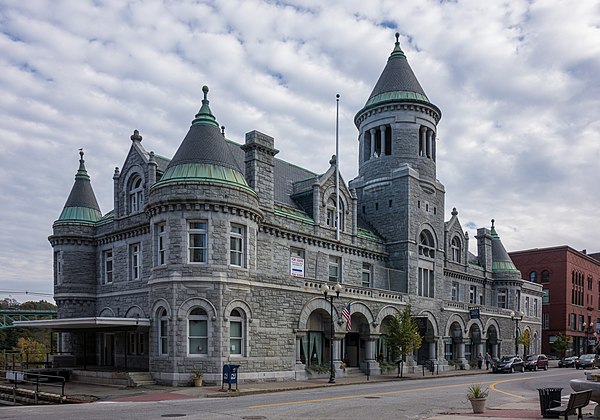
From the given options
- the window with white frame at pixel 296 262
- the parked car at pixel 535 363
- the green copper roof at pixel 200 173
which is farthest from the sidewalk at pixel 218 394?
the parked car at pixel 535 363

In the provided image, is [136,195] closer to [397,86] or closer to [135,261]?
[135,261]

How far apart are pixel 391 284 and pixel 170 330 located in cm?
2094

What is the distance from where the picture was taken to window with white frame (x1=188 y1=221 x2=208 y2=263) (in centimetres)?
3022

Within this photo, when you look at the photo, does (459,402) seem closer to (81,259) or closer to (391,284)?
(391,284)

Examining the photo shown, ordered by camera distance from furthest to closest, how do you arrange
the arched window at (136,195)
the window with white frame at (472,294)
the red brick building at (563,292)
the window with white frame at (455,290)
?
the red brick building at (563,292), the window with white frame at (472,294), the window with white frame at (455,290), the arched window at (136,195)

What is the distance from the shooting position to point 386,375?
4069 centimetres

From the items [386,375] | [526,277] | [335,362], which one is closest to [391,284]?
[386,375]

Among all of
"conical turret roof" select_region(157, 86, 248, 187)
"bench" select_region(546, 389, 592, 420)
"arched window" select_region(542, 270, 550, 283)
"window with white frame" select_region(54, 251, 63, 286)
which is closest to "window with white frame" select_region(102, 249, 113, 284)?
"window with white frame" select_region(54, 251, 63, 286)

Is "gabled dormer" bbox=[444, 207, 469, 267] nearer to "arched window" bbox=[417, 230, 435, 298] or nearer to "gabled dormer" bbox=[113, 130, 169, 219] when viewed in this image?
"arched window" bbox=[417, 230, 435, 298]

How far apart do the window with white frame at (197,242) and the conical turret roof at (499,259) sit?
41.5 metres

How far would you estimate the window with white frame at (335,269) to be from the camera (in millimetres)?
41000

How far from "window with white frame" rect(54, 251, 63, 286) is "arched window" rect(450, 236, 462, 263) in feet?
111

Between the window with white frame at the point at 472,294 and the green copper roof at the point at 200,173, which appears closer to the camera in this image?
the green copper roof at the point at 200,173

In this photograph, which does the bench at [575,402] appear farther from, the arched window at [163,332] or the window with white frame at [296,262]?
the window with white frame at [296,262]
